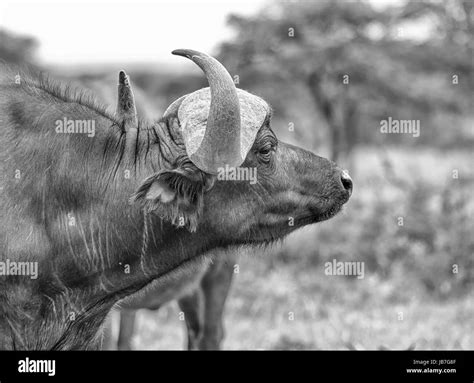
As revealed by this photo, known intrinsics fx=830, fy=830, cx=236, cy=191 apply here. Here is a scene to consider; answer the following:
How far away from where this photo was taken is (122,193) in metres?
5.25

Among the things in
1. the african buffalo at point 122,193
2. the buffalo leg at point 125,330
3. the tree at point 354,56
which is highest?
the tree at point 354,56

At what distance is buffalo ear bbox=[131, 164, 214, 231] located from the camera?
16.4 ft

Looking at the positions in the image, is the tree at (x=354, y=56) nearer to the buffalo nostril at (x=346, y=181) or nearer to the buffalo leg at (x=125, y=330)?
the buffalo leg at (x=125, y=330)

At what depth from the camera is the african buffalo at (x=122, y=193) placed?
16.5 feet

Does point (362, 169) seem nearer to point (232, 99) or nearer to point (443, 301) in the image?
point (443, 301)

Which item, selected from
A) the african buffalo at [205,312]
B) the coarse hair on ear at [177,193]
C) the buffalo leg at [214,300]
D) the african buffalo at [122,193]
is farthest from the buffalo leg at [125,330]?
the coarse hair on ear at [177,193]

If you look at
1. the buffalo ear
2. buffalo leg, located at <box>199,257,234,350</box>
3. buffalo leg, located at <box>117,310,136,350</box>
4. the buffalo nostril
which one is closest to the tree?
buffalo leg, located at <box>199,257,234,350</box>

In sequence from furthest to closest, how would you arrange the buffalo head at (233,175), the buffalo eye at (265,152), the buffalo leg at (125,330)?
the buffalo leg at (125,330) → the buffalo eye at (265,152) → the buffalo head at (233,175)

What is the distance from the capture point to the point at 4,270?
498cm

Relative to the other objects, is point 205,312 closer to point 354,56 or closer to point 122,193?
point 122,193

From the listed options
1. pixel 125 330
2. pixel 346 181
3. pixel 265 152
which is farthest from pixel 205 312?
pixel 265 152
